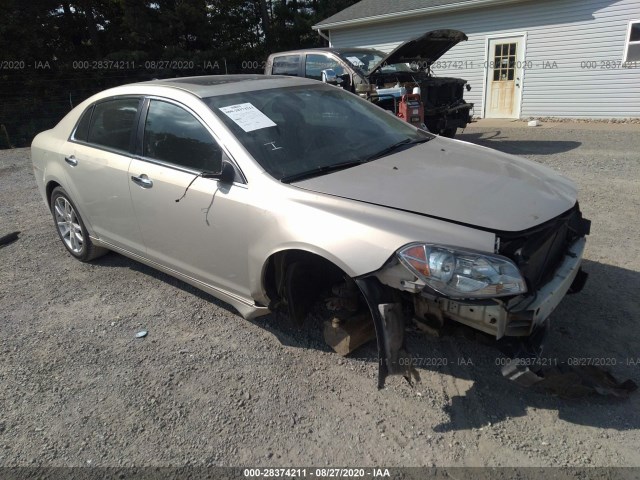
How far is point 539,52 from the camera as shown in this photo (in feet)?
41.3

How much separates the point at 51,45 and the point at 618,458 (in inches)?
945

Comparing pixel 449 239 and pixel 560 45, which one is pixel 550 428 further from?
pixel 560 45

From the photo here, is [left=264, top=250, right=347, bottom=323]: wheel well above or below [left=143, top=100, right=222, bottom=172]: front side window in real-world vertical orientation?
below

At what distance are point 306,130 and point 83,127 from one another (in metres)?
2.25

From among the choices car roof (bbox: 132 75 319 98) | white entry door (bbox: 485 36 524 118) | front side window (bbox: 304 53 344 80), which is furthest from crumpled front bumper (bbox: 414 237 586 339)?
white entry door (bbox: 485 36 524 118)

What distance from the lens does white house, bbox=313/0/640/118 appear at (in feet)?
38.2

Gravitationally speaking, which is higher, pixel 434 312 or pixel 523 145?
pixel 434 312

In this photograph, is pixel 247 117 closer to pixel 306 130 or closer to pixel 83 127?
pixel 306 130

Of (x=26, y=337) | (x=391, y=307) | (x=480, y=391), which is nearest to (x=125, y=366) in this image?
(x=26, y=337)

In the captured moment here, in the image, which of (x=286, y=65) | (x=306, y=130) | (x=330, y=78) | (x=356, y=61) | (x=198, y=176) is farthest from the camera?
(x=286, y=65)

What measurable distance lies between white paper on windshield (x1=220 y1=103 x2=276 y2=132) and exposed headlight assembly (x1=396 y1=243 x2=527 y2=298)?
1499 millimetres

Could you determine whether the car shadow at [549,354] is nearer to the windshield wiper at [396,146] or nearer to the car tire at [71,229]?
the windshield wiper at [396,146]

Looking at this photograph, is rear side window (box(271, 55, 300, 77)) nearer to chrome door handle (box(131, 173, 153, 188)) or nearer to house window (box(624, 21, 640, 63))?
chrome door handle (box(131, 173, 153, 188))

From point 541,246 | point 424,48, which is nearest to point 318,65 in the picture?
point 424,48
